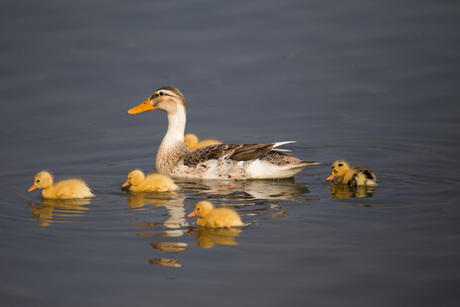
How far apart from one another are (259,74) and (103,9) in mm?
4841

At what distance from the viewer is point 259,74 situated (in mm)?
15523

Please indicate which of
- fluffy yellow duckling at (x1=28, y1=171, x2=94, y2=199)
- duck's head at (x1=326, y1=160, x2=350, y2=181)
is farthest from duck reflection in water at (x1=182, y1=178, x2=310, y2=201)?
fluffy yellow duckling at (x1=28, y1=171, x2=94, y2=199)

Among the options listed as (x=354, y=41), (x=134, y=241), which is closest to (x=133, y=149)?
(x=134, y=241)

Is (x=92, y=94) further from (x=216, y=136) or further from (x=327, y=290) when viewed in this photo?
(x=327, y=290)

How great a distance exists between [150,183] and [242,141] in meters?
2.93

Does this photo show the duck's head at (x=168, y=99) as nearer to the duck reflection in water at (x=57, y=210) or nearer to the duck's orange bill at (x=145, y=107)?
the duck's orange bill at (x=145, y=107)

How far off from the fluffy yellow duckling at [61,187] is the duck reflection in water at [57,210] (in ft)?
A: 0.26

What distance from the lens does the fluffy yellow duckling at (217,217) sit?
28.6 ft

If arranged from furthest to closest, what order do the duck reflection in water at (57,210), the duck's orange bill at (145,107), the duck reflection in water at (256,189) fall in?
1. the duck's orange bill at (145,107)
2. the duck reflection in water at (256,189)
3. the duck reflection in water at (57,210)

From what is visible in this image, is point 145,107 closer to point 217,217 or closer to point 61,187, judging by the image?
point 61,187

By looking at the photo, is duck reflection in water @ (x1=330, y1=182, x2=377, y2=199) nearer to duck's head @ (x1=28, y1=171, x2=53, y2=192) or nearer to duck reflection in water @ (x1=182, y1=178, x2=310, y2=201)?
duck reflection in water @ (x1=182, y1=178, x2=310, y2=201)

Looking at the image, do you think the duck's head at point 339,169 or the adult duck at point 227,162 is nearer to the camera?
the duck's head at point 339,169

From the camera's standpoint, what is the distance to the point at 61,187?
33.4 ft

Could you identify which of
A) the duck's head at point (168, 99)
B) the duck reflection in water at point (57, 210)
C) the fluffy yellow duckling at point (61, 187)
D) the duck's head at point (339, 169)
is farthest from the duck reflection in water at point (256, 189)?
the duck reflection in water at point (57, 210)
